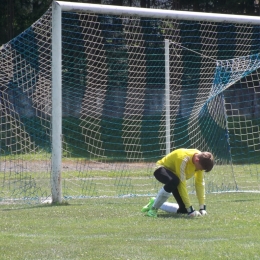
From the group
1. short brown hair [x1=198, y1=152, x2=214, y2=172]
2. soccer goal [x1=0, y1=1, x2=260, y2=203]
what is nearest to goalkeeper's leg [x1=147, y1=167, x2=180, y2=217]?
short brown hair [x1=198, y1=152, x2=214, y2=172]

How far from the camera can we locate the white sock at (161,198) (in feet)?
34.4

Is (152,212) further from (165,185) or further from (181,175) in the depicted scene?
(181,175)

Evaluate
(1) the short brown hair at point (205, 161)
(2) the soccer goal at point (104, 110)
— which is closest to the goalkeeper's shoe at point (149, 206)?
(1) the short brown hair at point (205, 161)

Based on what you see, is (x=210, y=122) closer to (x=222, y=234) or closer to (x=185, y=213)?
(x=185, y=213)

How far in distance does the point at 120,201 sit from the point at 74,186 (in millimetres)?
2762

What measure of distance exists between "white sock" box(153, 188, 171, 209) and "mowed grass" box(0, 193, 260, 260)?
6.9 inches

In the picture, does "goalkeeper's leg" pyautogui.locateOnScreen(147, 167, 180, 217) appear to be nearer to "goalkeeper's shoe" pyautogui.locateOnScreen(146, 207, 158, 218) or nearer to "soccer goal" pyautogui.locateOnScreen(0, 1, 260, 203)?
"goalkeeper's shoe" pyautogui.locateOnScreen(146, 207, 158, 218)

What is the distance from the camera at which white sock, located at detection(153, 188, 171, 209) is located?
10492 mm

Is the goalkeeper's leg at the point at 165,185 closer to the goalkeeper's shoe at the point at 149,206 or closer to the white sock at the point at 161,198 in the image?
the white sock at the point at 161,198

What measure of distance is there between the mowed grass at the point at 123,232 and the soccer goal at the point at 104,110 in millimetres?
1322

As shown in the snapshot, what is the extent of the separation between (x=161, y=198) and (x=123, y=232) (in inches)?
56.0

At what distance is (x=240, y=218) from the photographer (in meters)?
10.3

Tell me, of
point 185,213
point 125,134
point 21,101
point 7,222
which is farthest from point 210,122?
point 7,222

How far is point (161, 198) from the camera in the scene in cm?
1052
